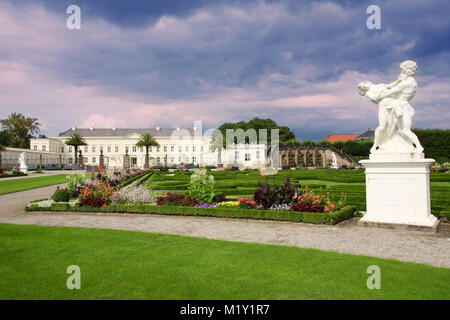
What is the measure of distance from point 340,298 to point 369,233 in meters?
3.90

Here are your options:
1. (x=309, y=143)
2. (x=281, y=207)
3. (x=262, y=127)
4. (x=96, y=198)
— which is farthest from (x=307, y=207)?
(x=262, y=127)


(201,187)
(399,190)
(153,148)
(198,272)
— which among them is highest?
(153,148)

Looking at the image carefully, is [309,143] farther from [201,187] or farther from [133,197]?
[133,197]

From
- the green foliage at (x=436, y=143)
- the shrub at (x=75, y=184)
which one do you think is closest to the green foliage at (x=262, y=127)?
the green foliage at (x=436, y=143)

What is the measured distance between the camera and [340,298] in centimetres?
337

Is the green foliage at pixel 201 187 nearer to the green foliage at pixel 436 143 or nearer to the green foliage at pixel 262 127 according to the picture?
the green foliage at pixel 436 143

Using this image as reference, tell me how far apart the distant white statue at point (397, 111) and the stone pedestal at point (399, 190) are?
14.6 inches

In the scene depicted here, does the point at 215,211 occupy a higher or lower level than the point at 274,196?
lower

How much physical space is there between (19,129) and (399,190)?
79.8 metres

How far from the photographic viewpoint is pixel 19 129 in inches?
2726

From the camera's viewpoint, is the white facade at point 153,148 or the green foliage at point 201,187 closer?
the green foliage at point 201,187

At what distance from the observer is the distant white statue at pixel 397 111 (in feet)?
23.9
